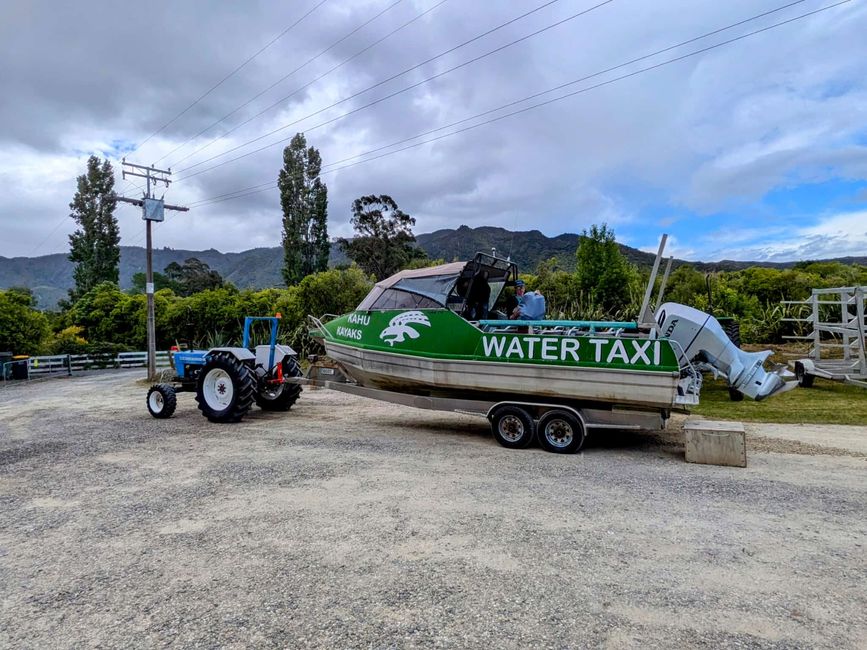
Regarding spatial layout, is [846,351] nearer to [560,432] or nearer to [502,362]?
[560,432]

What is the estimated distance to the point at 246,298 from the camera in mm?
25406

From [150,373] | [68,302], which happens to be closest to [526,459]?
[150,373]

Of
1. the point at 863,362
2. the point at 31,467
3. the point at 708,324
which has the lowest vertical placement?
the point at 31,467

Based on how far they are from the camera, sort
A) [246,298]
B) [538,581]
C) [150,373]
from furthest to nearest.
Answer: [246,298] → [150,373] → [538,581]

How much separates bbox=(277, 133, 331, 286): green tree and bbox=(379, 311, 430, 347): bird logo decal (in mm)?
35540

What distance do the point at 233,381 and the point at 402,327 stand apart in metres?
3.44

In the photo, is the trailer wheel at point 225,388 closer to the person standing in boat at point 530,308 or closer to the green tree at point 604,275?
the person standing in boat at point 530,308

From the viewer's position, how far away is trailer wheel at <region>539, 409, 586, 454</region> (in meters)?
6.81

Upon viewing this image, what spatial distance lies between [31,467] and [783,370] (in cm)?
995

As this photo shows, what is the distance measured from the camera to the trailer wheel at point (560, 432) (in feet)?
22.3

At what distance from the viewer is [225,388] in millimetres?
9531

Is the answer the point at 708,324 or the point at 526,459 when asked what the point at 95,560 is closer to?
the point at 526,459

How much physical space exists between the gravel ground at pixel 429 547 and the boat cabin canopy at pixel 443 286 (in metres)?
2.28

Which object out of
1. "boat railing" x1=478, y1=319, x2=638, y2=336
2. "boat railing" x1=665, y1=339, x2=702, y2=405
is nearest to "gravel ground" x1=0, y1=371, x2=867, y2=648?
"boat railing" x1=665, y1=339, x2=702, y2=405
